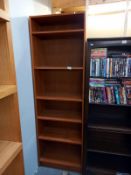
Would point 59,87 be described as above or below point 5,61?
below

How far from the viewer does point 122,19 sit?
1904 millimetres

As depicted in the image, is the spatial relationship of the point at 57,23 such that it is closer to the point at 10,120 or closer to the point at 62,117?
the point at 62,117

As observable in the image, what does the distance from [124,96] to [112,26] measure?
99 centimetres

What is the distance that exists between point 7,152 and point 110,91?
4.04ft

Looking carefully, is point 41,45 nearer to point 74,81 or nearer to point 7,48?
point 74,81

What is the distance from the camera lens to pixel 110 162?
1939 mm

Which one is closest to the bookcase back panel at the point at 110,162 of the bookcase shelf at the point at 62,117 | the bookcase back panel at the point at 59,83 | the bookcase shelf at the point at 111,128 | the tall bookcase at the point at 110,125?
the tall bookcase at the point at 110,125

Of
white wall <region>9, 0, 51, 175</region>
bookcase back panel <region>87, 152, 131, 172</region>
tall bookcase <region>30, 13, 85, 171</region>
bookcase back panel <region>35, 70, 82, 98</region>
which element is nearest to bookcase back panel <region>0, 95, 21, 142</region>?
white wall <region>9, 0, 51, 175</region>

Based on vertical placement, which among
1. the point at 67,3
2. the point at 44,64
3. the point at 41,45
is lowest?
the point at 44,64

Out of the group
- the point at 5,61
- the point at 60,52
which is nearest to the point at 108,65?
the point at 60,52

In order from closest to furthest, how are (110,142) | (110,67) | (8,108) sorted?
(8,108) → (110,67) → (110,142)

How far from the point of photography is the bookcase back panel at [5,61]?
0.75m

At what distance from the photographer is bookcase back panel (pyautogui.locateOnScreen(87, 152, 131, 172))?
186 cm

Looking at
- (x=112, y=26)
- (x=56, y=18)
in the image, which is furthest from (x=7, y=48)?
(x=112, y=26)
